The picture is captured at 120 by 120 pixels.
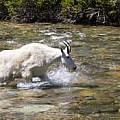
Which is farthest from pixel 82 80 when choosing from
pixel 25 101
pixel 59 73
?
pixel 25 101

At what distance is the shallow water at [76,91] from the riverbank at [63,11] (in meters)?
7.27

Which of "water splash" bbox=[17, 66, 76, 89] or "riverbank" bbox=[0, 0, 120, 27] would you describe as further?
"riverbank" bbox=[0, 0, 120, 27]

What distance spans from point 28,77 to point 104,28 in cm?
1265

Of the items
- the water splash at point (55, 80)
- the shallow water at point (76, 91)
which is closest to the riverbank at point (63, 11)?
the shallow water at point (76, 91)

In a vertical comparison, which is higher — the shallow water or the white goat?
the white goat

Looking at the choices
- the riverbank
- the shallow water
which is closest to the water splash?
the shallow water

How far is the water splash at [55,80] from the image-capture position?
382 inches

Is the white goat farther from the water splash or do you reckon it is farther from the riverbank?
the riverbank

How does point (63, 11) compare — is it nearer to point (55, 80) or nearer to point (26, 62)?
point (55, 80)

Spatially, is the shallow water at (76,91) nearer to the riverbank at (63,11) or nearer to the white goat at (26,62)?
the white goat at (26,62)

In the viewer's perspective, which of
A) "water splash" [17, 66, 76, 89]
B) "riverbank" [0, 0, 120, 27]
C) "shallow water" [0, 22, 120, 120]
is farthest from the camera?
"riverbank" [0, 0, 120, 27]

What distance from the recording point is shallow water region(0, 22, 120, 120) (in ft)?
24.6

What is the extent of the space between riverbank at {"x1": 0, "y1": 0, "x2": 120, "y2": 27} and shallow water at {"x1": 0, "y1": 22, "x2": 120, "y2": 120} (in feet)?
23.9

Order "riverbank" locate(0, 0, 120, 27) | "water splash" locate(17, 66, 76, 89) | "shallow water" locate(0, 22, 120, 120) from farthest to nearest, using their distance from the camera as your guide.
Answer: "riverbank" locate(0, 0, 120, 27)
"water splash" locate(17, 66, 76, 89)
"shallow water" locate(0, 22, 120, 120)
